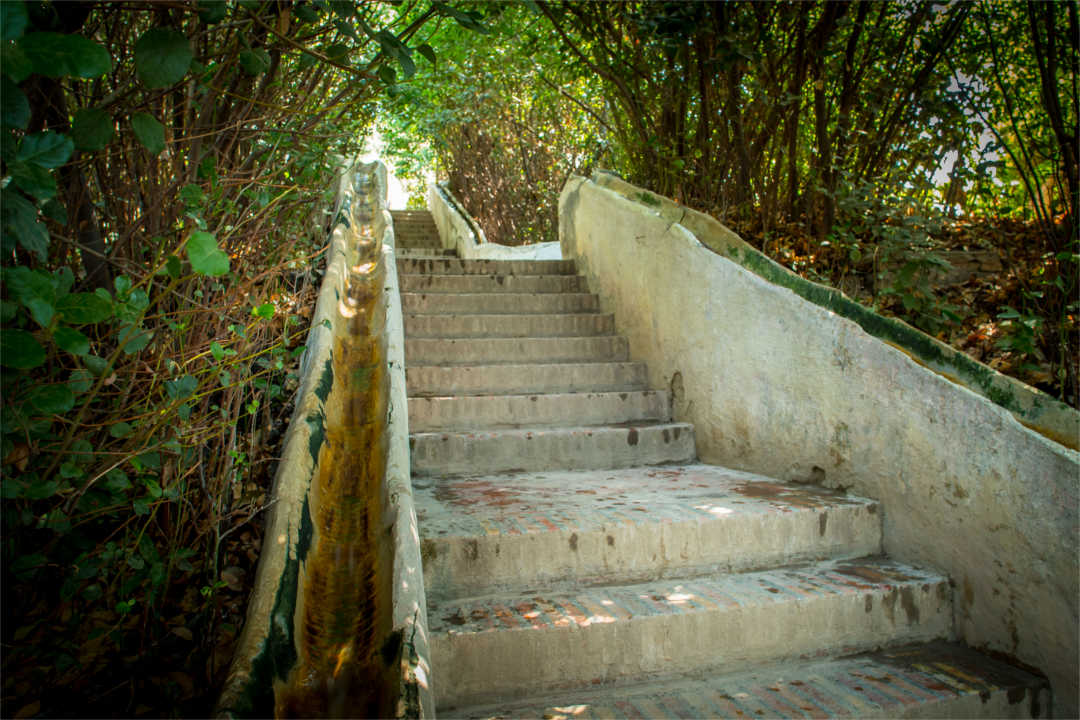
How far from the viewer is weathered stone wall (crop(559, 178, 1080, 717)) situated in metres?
1.96

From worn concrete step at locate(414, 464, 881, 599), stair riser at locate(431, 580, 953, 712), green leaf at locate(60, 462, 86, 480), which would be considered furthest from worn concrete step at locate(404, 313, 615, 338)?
green leaf at locate(60, 462, 86, 480)

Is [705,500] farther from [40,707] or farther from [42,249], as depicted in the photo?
[42,249]

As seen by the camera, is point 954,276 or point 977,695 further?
point 954,276

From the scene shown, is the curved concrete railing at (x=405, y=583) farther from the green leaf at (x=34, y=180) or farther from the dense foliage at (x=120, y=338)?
the green leaf at (x=34, y=180)

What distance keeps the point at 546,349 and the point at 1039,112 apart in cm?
341

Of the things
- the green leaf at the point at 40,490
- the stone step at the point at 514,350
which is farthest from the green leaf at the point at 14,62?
the stone step at the point at 514,350

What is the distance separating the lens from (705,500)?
2.59m

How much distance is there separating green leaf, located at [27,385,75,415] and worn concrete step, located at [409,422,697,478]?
1.98 metres

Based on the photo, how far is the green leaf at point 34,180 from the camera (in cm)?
90

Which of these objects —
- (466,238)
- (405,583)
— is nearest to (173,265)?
(405,583)

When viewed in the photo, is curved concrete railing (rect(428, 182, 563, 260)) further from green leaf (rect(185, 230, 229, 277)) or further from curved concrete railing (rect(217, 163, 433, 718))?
green leaf (rect(185, 230, 229, 277))

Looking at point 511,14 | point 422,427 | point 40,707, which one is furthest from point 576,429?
point 511,14

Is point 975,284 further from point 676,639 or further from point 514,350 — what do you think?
point 676,639

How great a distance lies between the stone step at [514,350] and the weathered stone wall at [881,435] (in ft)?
1.09
